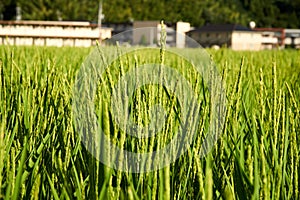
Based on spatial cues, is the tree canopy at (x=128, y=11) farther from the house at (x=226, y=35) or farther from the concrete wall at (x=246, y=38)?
the concrete wall at (x=246, y=38)

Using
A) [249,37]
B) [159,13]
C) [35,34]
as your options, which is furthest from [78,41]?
[159,13]

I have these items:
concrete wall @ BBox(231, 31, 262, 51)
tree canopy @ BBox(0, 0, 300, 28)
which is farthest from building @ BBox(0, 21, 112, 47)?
tree canopy @ BBox(0, 0, 300, 28)

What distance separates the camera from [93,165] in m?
0.55

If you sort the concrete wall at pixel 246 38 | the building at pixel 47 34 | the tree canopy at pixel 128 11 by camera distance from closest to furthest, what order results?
the building at pixel 47 34 < the concrete wall at pixel 246 38 < the tree canopy at pixel 128 11

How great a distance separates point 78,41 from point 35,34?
5.59 ft

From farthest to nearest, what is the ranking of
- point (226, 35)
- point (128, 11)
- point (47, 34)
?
point (128, 11), point (226, 35), point (47, 34)

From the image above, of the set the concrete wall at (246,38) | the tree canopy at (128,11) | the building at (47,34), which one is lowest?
the building at (47,34)

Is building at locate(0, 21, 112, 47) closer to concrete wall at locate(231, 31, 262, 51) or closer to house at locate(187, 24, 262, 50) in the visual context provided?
house at locate(187, 24, 262, 50)

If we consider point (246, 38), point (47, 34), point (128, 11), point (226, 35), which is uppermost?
point (128, 11)

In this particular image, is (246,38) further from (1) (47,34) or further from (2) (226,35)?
(1) (47,34)

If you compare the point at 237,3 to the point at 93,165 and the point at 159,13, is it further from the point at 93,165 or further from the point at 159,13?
the point at 93,165

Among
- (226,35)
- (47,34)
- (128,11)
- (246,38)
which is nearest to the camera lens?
(47,34)

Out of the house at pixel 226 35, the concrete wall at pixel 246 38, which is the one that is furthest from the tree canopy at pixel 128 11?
the concrete wall at pixel 246 38

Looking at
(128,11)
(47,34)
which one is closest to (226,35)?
(128,11)
